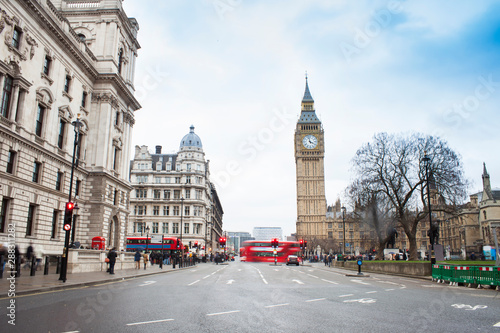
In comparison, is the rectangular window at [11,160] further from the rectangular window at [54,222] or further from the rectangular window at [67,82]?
the rectangular window at [67,82]

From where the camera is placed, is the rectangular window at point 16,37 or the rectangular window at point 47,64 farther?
the rectangular window at point 47,64

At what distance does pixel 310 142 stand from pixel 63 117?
121988 mm

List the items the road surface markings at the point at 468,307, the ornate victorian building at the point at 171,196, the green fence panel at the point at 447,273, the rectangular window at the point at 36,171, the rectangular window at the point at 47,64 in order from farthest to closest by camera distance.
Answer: the ornate victorian building at the point at 171,196, the rectangular window at the point at 47,64, the rectangular window at the point at 36,171, the green fence panel at the point at 447,273, the road surface markings at the point at 468,307

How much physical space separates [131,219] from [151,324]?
271ft

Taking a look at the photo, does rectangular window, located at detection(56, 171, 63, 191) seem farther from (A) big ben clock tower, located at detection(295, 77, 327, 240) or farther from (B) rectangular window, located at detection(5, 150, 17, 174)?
(A) big ben clock tower, located at detection(295, 77, 327, 240)

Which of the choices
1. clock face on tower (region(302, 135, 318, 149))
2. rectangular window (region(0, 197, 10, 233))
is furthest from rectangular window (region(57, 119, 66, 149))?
clock face on tower (region(302, 135, 318, 149))


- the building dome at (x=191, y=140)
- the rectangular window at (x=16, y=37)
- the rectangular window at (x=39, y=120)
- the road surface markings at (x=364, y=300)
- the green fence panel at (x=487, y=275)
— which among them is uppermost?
the building dome at (x=191, y=140)

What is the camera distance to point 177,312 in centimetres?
885

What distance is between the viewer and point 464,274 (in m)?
18.7

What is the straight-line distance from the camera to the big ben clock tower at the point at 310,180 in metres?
144

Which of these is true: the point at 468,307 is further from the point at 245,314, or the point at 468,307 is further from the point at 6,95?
the point at 6,95

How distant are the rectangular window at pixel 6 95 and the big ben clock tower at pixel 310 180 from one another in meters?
124

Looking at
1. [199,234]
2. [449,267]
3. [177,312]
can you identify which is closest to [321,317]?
[177,312]

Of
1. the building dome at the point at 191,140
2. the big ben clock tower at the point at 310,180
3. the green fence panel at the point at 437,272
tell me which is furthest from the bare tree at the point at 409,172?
the big ben clock tower at the point at 310,180
